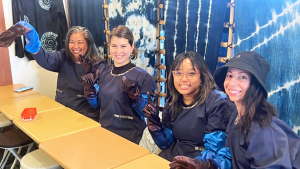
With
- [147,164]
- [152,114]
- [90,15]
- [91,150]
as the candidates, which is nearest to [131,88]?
[152,114]

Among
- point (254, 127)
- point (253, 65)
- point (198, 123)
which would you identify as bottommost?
point (198, 123)

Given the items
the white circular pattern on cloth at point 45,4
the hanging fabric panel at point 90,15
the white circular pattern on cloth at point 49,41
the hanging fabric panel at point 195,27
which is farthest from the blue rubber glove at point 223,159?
the white circular pattern on cloth at point 45,4


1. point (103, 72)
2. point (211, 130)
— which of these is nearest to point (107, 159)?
point (211, 130)

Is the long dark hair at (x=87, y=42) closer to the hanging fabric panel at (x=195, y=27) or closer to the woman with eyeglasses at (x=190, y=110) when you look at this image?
the hanging fabric panel at (x=195, y=27)

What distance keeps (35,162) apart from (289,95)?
5.56ft

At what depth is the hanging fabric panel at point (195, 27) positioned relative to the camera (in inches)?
76.9

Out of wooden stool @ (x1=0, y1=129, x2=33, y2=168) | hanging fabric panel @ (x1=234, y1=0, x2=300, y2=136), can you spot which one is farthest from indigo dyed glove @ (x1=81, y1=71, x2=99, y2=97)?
hanging fabric panel @ (x1=234, y1=0, x2=300, y2=136)

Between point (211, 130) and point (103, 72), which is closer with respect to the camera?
point (211, 130)

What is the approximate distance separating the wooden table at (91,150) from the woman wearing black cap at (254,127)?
0.30 m

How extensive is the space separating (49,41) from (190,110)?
2502 mm

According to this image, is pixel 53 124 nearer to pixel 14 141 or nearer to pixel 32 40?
pixel 14 141

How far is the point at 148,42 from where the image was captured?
2.68 meters

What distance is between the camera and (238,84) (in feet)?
3.85

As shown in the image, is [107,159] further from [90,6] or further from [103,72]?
[90,6]
